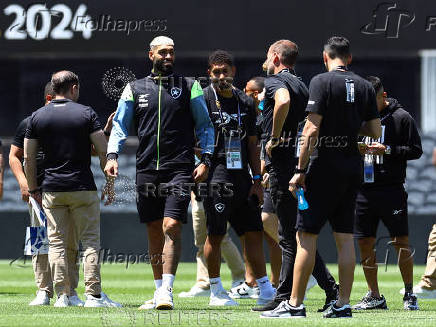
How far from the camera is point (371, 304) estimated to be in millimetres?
11258

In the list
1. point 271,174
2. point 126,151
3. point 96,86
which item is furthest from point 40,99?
point 271,174

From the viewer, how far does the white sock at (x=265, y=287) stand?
11227 mm

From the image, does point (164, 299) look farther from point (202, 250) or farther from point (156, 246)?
point (202, 250)

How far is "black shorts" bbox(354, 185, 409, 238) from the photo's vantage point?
11.5 meters

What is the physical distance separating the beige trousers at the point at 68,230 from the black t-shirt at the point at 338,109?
261cm

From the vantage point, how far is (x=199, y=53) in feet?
70.0

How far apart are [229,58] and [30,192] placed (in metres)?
2.37

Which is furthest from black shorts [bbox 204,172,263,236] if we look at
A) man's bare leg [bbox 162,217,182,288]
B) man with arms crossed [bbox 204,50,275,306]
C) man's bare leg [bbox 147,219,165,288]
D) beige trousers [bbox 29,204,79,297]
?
beige trousers [bbox 29,204,79,297]

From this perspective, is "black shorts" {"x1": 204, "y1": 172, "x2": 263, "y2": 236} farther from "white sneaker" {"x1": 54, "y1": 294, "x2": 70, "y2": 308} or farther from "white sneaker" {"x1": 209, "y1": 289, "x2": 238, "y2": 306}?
"white sneaker" {"x1": 54, "y1": 294, "x2": 70, "y2": 308}

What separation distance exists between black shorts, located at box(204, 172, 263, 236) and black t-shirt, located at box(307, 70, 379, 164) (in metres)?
1.99

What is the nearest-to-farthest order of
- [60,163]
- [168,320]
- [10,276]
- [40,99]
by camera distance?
[168,320] → [60,163] → [10,276] → [40,99]

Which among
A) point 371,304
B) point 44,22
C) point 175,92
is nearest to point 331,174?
point 175,92

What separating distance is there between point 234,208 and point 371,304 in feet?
5.37

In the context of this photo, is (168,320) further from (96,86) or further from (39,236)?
(96,86)
